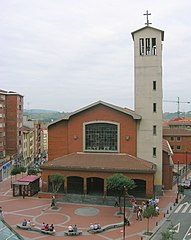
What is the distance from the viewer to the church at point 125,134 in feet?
→ 156

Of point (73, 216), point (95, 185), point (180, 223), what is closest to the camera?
point (180, 223)

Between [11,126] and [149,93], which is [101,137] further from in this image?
[11,126]

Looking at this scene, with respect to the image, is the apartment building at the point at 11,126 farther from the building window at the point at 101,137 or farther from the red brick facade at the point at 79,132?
the building window at the point at 101,137

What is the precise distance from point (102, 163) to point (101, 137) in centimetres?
541

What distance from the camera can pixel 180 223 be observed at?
115 feet

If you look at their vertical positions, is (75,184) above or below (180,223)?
above

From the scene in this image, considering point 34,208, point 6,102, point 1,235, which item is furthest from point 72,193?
point 6,102

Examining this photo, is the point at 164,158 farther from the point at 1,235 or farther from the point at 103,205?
the point at 1,235

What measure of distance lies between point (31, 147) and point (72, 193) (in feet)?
189

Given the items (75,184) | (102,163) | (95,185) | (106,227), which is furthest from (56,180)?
(106,227)

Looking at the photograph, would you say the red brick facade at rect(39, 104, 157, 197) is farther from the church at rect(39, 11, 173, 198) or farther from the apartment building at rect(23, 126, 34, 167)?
the apartment building at rect(23, 126, 34, 167)

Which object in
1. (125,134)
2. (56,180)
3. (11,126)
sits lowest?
(56,180)

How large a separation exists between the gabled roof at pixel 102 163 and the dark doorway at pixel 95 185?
272 cm

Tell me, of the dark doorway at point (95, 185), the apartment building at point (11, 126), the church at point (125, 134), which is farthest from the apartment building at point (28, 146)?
the dark doorway at point (95, 185)
